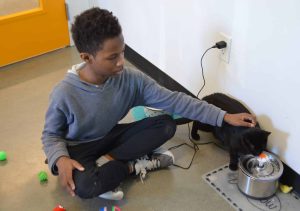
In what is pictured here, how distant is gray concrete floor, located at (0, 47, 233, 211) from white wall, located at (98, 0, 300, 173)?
0.25 m

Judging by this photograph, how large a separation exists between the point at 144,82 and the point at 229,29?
1.21 feet

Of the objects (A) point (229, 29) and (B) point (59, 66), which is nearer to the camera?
(A) point (229, 29)

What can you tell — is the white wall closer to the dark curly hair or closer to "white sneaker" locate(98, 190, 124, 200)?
the dark curly hair

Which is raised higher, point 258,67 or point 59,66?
point 258,67

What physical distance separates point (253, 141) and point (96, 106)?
1.75 feet

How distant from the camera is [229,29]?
135cm

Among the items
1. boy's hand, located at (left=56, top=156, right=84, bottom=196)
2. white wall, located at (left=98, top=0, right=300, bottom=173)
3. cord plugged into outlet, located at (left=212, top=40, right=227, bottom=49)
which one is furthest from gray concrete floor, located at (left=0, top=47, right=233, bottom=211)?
cord plugged into outlet, located at (left=212, top=40, right=227, bottom=49)

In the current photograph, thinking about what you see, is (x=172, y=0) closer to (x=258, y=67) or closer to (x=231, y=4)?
(x=231, y=4)

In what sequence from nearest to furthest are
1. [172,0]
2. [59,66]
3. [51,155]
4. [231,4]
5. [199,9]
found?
[51,155]
[231,4]
[199,9]
[172,0]
[59,66]

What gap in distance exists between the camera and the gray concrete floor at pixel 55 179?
4.06 ft

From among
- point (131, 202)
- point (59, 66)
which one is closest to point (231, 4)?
point (131, 202)

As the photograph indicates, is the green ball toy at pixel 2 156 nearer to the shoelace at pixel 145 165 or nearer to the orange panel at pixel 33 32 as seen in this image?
the shoelace at pixel 145 165

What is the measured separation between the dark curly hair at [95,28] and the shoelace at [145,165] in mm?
446

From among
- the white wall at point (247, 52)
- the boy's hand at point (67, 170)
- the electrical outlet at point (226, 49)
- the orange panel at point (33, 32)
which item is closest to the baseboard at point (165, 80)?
the white wall at point (247, 52)
